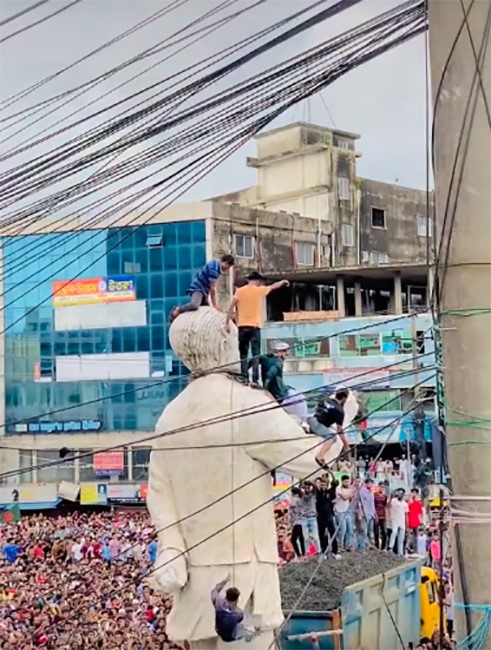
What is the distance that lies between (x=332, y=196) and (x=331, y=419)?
138ft

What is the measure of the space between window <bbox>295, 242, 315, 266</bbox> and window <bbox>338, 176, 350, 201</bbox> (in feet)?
8.21

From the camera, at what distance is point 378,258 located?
168 ft

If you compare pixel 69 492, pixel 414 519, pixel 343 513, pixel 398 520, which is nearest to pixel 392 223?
pixel 69 492

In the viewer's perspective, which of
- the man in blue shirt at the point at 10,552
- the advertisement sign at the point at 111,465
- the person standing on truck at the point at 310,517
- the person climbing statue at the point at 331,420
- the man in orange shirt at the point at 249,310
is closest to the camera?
the person climbing statue at the point at 331,420

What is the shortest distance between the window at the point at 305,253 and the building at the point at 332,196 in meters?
0.04

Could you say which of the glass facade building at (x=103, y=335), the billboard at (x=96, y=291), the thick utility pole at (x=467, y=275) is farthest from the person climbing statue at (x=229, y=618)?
the billboard at (x=96, y=291)

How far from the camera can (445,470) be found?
6715 mm

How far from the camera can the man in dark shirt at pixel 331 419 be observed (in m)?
6.53

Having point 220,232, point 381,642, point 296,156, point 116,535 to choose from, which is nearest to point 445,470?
point 381,642

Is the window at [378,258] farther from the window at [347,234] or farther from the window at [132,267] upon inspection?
the window at [132,267]

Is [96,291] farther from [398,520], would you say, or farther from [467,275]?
[467,275]

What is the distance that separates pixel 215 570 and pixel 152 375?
3800 centimetres

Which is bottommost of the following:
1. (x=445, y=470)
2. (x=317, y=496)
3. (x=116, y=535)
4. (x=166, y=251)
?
(x=116, y=535)

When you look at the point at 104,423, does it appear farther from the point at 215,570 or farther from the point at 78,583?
the point at 215,570
